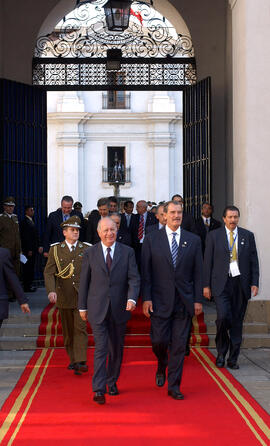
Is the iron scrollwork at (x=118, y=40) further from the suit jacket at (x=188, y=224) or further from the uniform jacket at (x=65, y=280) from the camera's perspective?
the uniform jacket at (x=65, y=280)

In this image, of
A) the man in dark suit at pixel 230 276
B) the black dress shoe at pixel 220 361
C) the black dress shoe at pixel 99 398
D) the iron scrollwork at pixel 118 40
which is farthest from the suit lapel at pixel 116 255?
the iron scrollwork at pixel 118 40

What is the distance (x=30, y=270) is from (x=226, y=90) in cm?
509

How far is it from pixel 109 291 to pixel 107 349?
0.55m

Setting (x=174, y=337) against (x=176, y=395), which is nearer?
(x=176, y=395)

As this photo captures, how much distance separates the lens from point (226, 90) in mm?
14703

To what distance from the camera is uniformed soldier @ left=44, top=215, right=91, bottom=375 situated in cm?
867

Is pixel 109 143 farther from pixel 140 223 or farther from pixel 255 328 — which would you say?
pixel 255 328

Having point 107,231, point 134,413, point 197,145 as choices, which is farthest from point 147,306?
point 197,145

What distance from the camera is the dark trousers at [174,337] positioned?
286 inches

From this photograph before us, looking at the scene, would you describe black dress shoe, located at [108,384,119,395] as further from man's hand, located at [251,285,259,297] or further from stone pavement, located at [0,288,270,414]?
man's hand, located at [251,285,259,297]

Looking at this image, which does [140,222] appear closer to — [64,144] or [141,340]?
[141,340]

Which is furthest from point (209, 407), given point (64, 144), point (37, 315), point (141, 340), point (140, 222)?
point (64, 144)

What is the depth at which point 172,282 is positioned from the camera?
748 centimetres

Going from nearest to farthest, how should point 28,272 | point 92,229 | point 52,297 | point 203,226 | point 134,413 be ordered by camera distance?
point 134,413, point 52,297, point 92,229, point 203,226, point 28,272
